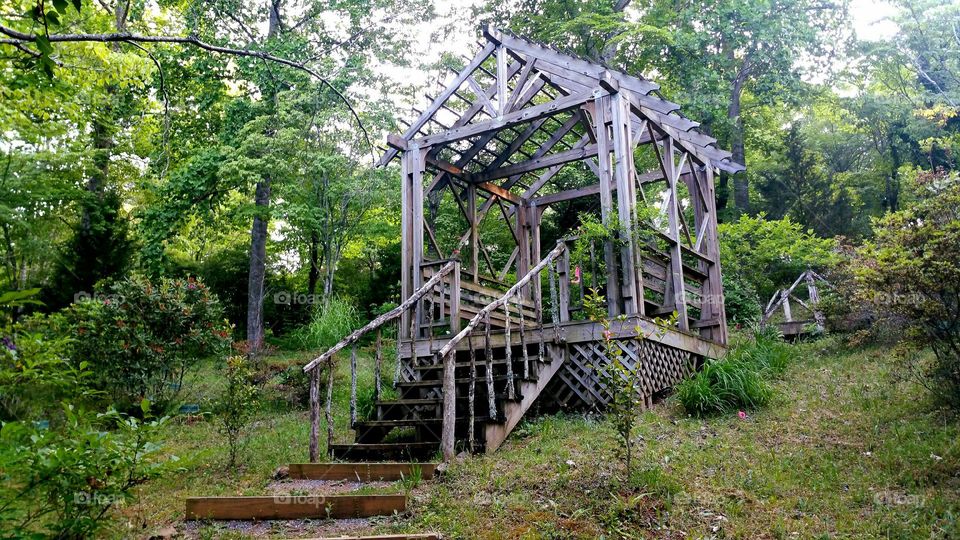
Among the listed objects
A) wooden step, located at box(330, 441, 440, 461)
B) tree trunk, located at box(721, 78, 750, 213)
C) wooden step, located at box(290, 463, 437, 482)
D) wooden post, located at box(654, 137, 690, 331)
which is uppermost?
tree trunk, located at box(721, 78, 750, 213)

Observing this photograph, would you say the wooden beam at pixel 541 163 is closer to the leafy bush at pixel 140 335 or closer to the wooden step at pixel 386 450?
the leafy bush at pixel 140 335

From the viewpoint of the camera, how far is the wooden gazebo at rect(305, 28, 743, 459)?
7449 mm

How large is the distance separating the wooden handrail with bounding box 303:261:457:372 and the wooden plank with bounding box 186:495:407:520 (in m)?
1.78

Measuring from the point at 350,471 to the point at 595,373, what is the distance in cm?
318

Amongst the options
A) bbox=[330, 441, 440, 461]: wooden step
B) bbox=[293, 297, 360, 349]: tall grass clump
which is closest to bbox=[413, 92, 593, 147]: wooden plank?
bbox=[330, 441, 440, 461]: wooden step

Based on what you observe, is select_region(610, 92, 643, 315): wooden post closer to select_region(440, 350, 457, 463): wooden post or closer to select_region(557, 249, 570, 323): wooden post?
select_region(557, 249, 570, 323): wooden post

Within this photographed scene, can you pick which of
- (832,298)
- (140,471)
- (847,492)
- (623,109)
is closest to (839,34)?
(832,298)

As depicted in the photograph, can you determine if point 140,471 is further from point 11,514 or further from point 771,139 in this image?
point 771,139

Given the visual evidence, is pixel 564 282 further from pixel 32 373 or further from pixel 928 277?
pixel 32 373

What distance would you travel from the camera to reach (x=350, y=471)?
6.42m

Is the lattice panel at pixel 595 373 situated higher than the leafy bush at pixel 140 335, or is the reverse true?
the leafy bush at pixel 140 335

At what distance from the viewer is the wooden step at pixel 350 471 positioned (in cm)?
629

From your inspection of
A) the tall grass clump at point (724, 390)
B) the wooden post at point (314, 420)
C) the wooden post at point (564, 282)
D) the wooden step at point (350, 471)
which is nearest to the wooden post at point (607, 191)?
the wooden post at point (564, 282)

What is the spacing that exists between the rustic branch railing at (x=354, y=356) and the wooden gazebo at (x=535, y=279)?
0.03 meters
